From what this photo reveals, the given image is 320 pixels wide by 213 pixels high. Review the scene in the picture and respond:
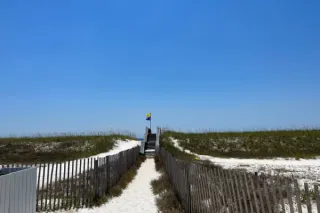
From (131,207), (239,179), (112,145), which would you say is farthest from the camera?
(112,145)

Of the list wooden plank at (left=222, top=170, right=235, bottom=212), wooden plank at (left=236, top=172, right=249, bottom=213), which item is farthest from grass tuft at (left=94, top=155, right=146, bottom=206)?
wooden plank at (left=236, top=172, right=249, bottom=213)

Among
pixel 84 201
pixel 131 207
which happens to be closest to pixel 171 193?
pixel 131 207

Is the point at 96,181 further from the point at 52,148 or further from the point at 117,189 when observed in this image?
the point at 52,148

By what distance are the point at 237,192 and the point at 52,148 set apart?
29809 millimetres

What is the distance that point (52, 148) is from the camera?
30484mm

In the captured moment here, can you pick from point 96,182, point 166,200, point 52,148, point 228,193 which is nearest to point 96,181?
point 96,182

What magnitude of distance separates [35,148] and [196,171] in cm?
2833

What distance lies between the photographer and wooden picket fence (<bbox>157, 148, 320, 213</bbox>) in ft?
10.3

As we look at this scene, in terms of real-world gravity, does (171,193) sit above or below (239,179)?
below

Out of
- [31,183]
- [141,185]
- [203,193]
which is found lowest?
[141,185]

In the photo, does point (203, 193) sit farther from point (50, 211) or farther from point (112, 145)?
point (112, 145)

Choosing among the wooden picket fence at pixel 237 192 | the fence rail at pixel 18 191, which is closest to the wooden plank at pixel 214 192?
the wooden picket fence at pixel 237 192

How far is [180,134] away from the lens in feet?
125

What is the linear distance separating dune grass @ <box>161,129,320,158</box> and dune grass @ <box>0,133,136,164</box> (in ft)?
26.8
